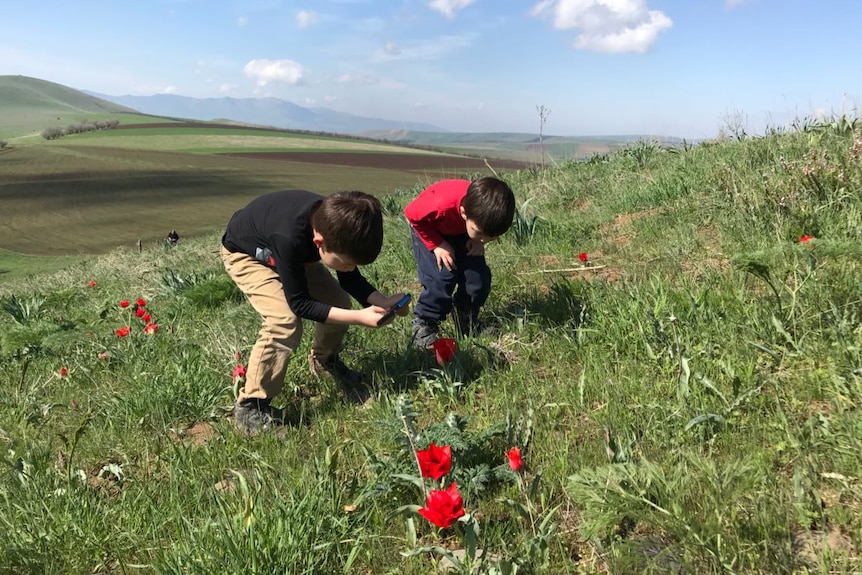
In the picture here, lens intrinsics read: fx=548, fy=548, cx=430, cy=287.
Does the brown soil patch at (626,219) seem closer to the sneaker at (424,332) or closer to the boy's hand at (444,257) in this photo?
the boy's hand at (444,257)

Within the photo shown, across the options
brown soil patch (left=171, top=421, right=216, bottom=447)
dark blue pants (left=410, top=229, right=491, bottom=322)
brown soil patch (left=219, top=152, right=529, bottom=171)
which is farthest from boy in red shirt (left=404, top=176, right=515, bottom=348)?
brown soil patch (left=219, top=152, right=529, bottom=171)

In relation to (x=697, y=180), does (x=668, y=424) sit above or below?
below

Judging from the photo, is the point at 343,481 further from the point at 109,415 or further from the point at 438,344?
the point at 109,415

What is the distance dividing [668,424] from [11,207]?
3932cm

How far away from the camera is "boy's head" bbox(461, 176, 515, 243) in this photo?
10.2 ft

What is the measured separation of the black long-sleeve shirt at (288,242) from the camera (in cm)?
278

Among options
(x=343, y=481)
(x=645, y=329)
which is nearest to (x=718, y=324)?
(x=645, y=329)

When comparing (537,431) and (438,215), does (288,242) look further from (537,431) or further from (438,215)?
(537,431)

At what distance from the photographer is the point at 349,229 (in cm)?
255

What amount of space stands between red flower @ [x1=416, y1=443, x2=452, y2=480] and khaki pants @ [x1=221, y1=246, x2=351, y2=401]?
1.37 m

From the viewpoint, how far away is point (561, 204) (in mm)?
6707

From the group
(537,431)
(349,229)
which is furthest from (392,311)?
(537,431)

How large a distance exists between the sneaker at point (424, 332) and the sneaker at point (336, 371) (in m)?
0.43

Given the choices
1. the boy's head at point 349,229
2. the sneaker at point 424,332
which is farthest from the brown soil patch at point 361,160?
the boy's head at point 349,229
